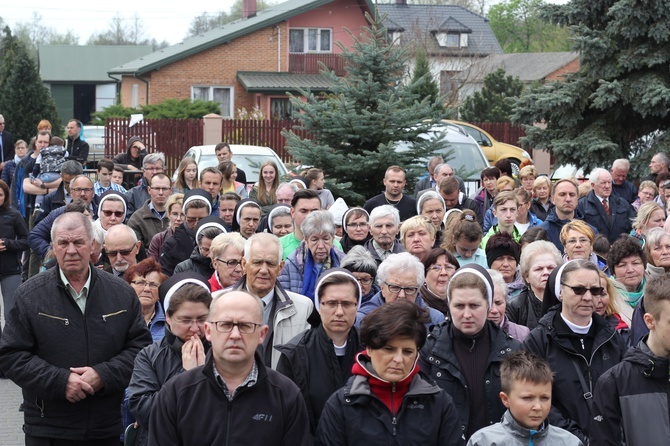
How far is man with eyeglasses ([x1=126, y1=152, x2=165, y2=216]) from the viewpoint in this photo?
13625 mm

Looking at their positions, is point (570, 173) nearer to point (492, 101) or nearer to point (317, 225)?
point (317, 225)

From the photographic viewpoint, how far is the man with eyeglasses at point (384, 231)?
30.3ft

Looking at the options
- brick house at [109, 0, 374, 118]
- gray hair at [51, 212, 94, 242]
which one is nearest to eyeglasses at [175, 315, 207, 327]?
gray hair at [51, 212, 94, 242]

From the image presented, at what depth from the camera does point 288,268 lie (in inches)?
331

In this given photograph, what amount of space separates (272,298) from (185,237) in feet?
11.3

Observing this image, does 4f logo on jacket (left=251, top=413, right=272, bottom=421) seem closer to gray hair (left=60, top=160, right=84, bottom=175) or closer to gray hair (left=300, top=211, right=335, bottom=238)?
gray hair (left=300, top=211, right=335, bottom=238)

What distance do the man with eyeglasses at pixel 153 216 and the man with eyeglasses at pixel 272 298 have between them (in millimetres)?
4577

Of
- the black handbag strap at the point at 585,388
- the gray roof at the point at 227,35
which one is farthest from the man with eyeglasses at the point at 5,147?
the gray roof at the point at 227,35

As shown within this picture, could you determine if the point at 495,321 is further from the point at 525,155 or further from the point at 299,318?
the point at 525,155

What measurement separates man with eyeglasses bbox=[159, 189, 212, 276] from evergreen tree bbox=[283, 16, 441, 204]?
13.2ft

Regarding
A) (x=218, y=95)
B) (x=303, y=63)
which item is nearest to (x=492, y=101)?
(x=303, y=63)

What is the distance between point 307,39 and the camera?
4906cm

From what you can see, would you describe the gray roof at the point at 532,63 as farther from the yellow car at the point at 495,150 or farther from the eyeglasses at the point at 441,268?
the eyeglasses at the point at 441,268

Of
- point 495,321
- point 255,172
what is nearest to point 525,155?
point 255,172
